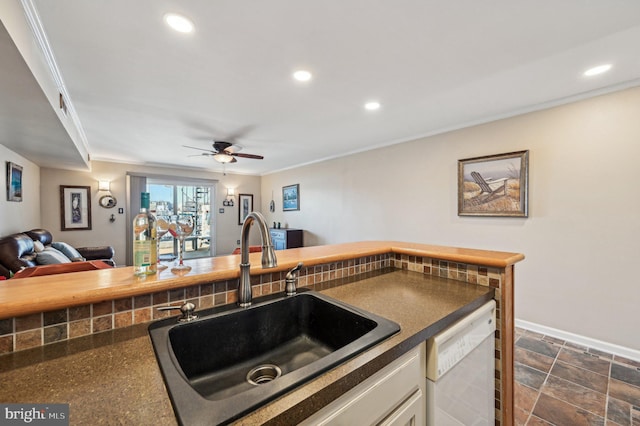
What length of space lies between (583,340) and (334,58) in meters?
3.32

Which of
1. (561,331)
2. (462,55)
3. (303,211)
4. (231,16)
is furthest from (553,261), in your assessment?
(303,211)

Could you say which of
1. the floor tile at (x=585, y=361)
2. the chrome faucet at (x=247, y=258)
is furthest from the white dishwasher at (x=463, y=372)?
the floor tile at (x=585, y=361)

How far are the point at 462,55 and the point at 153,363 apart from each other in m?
2.35

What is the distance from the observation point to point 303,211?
19.2ft

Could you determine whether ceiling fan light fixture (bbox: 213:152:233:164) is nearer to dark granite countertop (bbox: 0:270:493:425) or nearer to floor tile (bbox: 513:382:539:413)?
dark granite countertop (bbox: 0:270:493:425)

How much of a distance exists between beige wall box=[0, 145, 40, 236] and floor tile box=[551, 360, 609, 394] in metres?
5.81

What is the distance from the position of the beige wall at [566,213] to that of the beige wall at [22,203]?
5095 millimetres

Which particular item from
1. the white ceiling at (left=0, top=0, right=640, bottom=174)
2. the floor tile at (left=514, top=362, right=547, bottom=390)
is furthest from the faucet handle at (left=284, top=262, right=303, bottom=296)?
the floor tile at (left=514, top=362, right=547, bottom=390)

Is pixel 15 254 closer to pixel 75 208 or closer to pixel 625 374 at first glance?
pixel 75 208

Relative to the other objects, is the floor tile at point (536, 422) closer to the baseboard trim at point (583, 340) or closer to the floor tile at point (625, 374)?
the floor tile at point (625, 374)

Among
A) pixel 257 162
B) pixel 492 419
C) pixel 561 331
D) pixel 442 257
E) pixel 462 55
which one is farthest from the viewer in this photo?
pixel 257 162

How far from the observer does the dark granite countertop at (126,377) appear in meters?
0.51

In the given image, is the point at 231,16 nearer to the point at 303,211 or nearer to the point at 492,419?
the point at 492,419

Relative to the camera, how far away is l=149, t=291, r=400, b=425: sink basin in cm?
58
